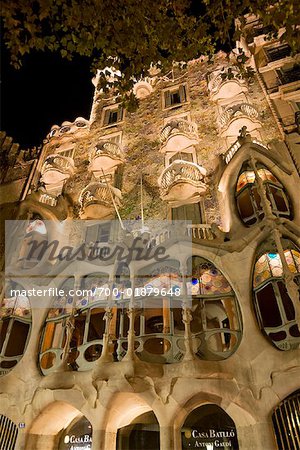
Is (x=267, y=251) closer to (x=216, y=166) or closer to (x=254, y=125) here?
(x=216, y=166)

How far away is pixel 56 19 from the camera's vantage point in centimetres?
805

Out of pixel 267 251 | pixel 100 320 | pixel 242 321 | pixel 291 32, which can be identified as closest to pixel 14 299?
pixel 100 320

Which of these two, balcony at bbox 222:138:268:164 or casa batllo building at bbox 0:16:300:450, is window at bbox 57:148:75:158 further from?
balcony at bbox 222:138:268:164

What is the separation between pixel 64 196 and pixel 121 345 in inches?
344

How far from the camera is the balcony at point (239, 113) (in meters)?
15.3

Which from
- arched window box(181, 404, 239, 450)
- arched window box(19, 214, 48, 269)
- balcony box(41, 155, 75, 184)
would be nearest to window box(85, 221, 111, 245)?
arched window box(19, 214, 48, 269)

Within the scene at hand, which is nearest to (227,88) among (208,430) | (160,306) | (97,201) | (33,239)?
(97,201)

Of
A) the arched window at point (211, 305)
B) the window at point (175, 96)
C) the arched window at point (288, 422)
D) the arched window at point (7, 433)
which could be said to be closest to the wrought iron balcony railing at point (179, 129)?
the window at point (175, 96)

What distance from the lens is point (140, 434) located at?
10.5 meters

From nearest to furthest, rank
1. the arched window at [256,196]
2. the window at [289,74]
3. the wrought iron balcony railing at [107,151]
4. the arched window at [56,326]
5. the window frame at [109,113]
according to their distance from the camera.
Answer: the arched window at [56,326] → the arched window at [256,196] → the window at [289,74] → the wrought iron balcony railing at [107,151] → the window frame at [109,113]

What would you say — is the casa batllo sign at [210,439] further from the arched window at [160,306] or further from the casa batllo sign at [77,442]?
the casa batllo sign at [77,442]

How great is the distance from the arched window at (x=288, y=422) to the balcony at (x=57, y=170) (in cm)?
1408

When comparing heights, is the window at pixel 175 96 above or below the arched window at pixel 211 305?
→ above

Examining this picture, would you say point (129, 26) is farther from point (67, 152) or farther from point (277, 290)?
point (67, 152)
